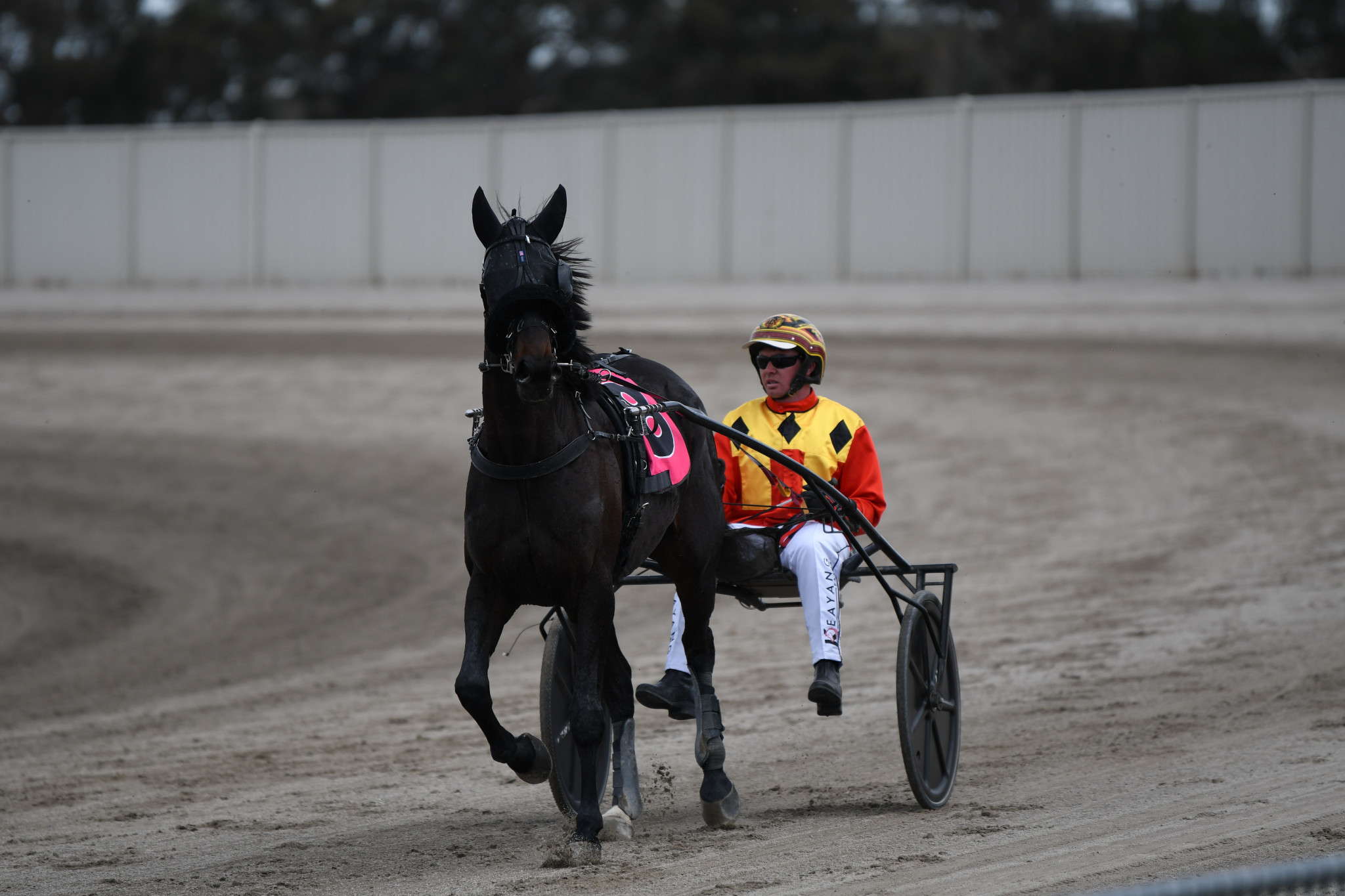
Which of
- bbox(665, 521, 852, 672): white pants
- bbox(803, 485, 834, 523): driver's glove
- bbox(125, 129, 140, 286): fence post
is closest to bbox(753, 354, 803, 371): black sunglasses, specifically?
bbox(803, 485, 834, 523): driver's glove

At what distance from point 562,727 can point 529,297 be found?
1.62m

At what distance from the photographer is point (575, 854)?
425 cm

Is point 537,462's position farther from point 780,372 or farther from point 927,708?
point 927,708

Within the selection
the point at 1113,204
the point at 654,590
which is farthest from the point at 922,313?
the point at 654,590

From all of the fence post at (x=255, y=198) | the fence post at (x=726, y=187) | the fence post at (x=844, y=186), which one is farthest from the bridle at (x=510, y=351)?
the fence post at (x=255, y=198)

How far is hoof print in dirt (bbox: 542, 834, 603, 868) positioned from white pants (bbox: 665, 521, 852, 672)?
0.96m

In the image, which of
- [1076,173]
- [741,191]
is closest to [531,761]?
[1076,173]

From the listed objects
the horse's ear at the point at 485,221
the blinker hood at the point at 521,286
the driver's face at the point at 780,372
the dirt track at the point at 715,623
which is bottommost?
the dirt track at the point at 715,623

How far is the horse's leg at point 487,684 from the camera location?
13.8ft

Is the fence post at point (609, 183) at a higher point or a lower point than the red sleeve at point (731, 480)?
higher

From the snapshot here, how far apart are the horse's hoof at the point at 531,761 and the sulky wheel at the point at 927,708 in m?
1.22

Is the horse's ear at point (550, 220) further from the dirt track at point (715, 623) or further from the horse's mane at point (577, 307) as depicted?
Result: the dirt track at point (715, 623)

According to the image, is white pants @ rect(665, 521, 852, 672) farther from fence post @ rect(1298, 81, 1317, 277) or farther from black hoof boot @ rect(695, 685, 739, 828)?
fence post @ rect(1298, 81, 1317, 277)

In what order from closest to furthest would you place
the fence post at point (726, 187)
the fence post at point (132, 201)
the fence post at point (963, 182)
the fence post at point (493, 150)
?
the fence post at point (963, 182)
the fence post at point (726, 187)
the fence post at point (493, 150)
the fence post at point (132, 201)
